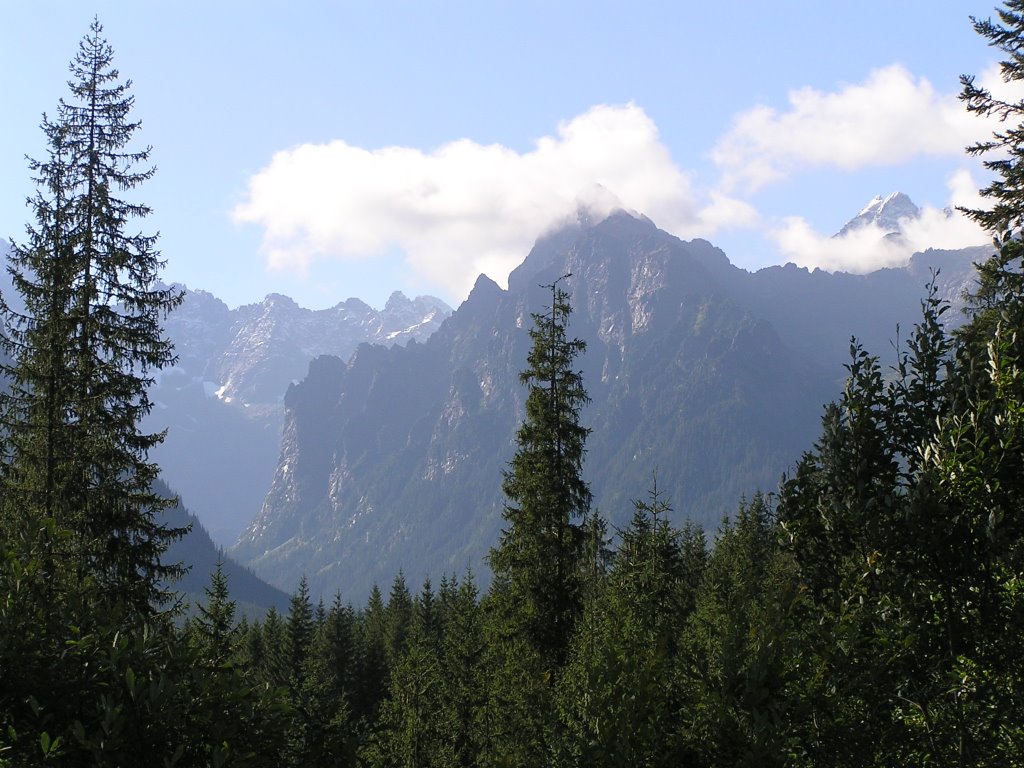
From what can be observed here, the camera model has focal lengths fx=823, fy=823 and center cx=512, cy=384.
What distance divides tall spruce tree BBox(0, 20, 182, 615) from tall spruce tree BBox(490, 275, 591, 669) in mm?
10342

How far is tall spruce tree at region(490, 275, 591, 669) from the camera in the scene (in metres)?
26.3

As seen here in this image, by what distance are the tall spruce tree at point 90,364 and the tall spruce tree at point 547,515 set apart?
10342 millimetres

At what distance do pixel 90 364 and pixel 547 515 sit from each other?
13.9m

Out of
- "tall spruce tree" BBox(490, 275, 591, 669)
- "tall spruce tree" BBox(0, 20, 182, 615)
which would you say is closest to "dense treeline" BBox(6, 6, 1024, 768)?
"tall spruce tree" BBox(0, 20, 182, 615)

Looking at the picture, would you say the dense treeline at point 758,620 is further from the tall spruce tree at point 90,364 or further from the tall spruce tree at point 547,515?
the tall spruce tree at point 547,515

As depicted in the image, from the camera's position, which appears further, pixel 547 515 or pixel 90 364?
pixel 547 515

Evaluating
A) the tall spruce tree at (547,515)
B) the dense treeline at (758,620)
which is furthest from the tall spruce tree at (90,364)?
the tall spruce tree at (547,515)

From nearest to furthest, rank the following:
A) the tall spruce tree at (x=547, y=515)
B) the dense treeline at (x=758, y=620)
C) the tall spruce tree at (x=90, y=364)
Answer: the dense treeline at (x=758, y=620), the tall spruce tree at (x=90, y=364), the tall spruce tree at (x=547, y=515)

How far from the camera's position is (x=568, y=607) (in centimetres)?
2664

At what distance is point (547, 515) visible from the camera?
86.7 ft

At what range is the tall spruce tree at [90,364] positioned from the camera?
770 inches

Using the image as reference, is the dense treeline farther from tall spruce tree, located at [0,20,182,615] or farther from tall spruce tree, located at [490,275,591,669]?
tall spruce tree, located at [490,275,591,669]

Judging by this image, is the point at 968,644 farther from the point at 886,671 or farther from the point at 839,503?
the point at 839,503


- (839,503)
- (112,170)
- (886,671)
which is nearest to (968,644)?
(886,671)
